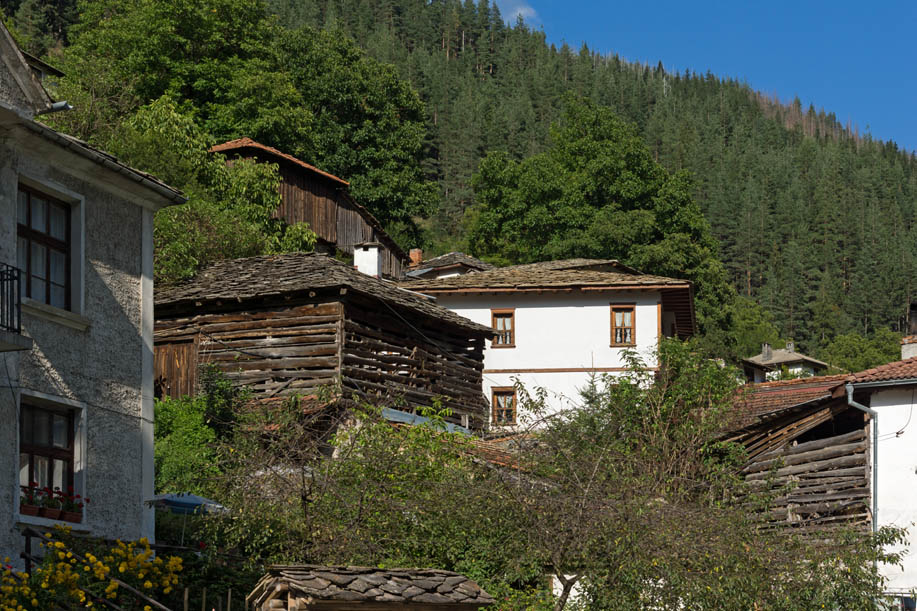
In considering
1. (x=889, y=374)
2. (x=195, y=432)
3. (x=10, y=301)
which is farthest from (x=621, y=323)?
(x=10, y=301)

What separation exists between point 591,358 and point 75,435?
88.7 ft

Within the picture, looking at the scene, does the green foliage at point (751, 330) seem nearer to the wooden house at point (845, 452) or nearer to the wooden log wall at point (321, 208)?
the wooden log wall at point (321, 208)

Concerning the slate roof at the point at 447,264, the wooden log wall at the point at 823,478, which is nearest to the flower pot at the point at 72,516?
the wooden log wall at the point at 823,478

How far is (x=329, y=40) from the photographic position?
190ft

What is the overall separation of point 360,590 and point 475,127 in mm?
105434

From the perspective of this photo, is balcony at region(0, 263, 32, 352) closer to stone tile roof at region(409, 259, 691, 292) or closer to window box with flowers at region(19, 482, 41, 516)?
window box with flowers at region(19, 482, 41, 516)

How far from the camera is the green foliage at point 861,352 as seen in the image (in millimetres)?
84188

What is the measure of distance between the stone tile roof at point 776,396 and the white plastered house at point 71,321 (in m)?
14.0

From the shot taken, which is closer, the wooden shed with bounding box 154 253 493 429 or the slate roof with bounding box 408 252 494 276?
the wooden shed with bounding box 154 253 493 429

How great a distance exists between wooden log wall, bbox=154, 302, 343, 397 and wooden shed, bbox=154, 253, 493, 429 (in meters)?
0.02

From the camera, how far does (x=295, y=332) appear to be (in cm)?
2688

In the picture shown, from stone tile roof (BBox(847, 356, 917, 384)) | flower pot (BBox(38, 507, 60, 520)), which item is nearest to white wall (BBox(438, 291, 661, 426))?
stone tile roof (BBox(847, 356, 917, 384))

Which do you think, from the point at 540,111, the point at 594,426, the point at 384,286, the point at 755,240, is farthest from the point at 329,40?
the point at 540,111

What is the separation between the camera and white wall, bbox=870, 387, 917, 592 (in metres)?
25.2
